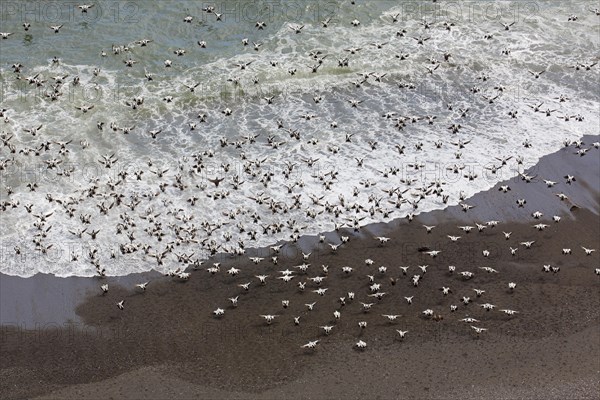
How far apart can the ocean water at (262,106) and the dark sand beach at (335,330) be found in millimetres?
2197

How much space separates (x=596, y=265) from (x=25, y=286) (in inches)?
Answer: 1027

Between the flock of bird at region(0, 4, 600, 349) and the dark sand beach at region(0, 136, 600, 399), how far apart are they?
0.99 ft

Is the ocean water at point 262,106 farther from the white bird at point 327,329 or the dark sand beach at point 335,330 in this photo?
the white bird at point 327,329

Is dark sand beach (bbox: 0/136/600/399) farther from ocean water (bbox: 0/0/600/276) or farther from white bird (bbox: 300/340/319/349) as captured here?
ocean water (bbox: 0/0/600/276)

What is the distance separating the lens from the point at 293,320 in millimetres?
30984

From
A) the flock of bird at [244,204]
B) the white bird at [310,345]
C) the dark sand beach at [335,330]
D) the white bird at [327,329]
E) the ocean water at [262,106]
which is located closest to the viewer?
the dark sand beach at [335,330]

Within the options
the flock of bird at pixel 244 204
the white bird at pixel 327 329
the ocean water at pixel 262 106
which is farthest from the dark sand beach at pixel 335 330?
the ocean water at pixel 262 106

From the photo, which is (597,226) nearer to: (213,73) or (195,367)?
(195,367)

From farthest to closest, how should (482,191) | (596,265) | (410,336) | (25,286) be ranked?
(482,191)
(596,265)
(25,286)
(410,336)

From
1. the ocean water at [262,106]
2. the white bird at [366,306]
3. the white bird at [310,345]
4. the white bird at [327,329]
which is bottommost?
the white bird at [310,345]

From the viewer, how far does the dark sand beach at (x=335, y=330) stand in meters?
28.2

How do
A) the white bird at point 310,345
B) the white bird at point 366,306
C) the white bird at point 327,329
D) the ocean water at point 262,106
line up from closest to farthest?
the white bird at point 310,345
the white bird at point 327,329
the white bird at point 366,306
the ocean water at point 262,106

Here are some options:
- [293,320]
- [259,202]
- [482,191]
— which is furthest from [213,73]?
[293,320]

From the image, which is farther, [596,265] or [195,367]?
[596,265]
